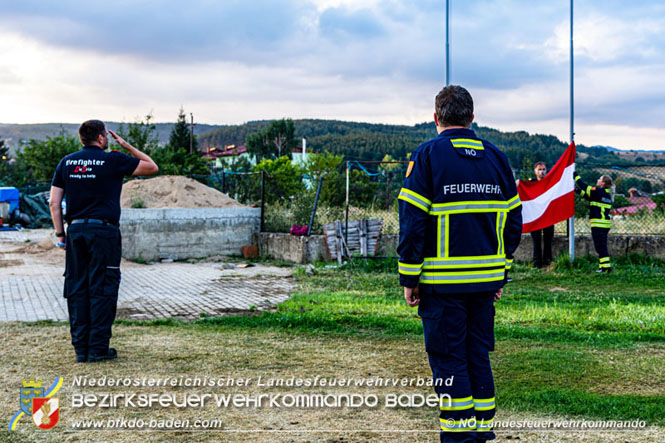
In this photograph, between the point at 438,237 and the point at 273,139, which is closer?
the point at 438,237

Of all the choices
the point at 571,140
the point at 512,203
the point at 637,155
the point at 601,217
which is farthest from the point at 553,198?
the point at 512,203

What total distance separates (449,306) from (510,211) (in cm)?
78

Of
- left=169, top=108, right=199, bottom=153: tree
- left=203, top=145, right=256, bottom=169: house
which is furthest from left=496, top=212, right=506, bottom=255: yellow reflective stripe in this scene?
left=169, top=108, right=199, bottom=153: tree

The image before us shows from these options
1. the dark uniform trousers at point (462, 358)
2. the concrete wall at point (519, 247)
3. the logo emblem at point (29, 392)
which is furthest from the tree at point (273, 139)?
the dark uniform trousers at point (462, 358)

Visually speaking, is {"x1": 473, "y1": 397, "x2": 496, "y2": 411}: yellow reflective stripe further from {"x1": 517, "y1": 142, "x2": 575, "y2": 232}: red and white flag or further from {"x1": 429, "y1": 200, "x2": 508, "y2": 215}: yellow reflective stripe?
{"x1": 517, "y1": 142, "x2": 575, "y2": 232}: red and white flag

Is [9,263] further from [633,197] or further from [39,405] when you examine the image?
[633,197]

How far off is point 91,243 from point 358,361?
9.27ft

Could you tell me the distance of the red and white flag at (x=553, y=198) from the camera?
44.2 ft

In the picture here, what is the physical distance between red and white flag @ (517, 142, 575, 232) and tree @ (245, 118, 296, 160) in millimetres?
85366

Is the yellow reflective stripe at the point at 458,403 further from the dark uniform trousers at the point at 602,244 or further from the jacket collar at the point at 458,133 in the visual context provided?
the dark uniform trousers at the point at 602,244

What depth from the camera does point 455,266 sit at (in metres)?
3.48

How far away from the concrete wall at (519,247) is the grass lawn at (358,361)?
12.3 ft

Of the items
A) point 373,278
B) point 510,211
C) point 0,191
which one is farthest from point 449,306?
point 0,191

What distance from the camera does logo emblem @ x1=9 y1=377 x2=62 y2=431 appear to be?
4.30 metres
